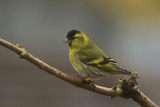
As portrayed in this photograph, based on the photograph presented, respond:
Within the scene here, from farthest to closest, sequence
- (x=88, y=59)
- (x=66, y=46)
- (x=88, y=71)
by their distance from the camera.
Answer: (x=66, y=46), (x=88, y=59), (x=88, y=71)

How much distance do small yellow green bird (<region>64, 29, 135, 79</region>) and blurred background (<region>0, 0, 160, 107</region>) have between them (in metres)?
2.57

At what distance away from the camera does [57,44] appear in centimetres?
522

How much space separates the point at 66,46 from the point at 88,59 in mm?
2920

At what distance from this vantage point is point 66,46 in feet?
16.1

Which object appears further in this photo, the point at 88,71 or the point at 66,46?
the point at 66,46

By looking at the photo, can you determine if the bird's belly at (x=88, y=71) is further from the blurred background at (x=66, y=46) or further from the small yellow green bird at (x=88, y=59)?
the blurred background at (x=66, y=46)

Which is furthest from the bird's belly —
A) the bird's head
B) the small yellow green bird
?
the bird's head

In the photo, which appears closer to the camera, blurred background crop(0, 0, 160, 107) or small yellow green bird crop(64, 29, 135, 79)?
small yellow green bird crop(64, 29, 135, 79)

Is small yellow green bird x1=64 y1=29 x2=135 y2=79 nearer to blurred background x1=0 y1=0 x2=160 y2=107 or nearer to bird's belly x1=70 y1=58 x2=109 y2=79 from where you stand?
bird's belly x1=70 y1=58 x2=109 y2=79

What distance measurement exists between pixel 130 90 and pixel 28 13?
4294 mm

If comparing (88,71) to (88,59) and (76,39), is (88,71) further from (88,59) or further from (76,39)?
(76,39)

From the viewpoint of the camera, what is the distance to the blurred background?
15.4 ft

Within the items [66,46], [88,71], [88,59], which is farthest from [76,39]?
[66,46]

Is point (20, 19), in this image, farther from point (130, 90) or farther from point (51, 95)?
point (130, 90)
